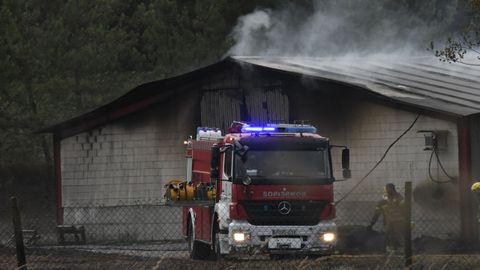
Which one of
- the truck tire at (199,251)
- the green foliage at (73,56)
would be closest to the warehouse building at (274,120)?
the truck tire at (199,251)

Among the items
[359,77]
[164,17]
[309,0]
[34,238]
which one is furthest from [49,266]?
[309,0]

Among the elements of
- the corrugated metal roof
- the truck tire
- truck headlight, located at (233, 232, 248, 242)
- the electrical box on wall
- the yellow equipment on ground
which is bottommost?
the truck tire

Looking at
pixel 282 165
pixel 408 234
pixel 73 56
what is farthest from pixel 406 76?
pixel 408 234

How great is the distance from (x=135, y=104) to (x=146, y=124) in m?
0.60

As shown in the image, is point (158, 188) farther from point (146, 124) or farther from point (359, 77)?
point (359, 77)

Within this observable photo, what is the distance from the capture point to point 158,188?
2350 centimetres

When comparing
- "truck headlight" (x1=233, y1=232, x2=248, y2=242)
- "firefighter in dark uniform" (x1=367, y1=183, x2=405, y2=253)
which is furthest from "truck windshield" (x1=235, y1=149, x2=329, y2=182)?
"firefighter in dark uniform" (x1=367, y1=183, x2=405, y2=253)

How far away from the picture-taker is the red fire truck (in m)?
14.4

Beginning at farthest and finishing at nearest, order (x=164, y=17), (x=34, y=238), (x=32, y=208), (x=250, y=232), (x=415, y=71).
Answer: (x=164, y=17) < (x=32, y=208) < (x=415, y=71) < (x=34, y=238) < (x=250, y=232)

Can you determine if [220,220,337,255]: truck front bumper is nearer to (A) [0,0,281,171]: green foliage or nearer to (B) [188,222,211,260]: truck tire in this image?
(B) [188,222,211,260]: truck tire

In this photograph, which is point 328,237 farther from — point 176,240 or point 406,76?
point 406,76

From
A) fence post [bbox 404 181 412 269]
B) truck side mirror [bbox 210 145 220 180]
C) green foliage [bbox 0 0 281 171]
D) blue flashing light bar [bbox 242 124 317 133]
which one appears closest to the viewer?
fence post [bbox 404 181 412 269]

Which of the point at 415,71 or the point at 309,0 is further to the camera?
the point at 309,0

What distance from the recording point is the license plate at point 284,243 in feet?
46.9
